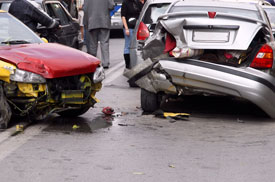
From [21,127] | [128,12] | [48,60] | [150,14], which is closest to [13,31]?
[48,60]

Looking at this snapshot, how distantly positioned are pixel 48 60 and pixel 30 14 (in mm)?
3996

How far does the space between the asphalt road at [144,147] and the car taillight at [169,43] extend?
94 centimetres

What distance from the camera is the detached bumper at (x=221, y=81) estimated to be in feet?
27.3

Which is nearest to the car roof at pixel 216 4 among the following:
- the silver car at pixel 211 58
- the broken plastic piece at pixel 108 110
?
the silver car at pixel 211 58

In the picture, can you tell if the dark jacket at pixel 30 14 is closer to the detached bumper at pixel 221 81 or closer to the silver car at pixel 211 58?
the silver car at pixel 211 58

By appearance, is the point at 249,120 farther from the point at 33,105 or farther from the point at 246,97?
the point at 33,105

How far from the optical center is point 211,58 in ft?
28.9

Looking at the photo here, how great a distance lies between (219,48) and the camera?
8.48 metres

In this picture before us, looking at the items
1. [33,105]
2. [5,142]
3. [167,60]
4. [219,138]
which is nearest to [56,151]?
[5,142]

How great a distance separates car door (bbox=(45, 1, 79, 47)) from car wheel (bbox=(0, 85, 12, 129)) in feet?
20.4

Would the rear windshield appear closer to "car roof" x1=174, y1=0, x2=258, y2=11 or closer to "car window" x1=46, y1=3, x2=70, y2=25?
"car roof" x1=174, y1=0, x2=258, y2=11

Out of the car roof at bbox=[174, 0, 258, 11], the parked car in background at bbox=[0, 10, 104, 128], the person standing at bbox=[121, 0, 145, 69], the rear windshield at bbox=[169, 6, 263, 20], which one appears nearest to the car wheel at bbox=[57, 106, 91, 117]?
the parked car in background at bbox=[0, 10, 104, 128]

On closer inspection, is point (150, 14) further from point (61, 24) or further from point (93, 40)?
→ point (93, 40)

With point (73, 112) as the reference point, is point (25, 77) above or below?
above
